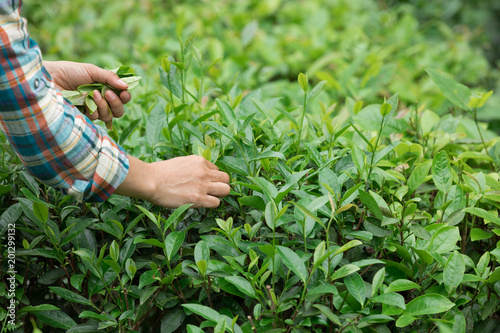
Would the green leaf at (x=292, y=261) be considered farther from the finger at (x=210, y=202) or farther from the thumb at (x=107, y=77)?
the thumb at (x=107, y=77)

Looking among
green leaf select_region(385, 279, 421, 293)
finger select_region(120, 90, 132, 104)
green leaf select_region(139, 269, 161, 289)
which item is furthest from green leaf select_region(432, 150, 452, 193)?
finger select_region(120, 90, 132, 104)

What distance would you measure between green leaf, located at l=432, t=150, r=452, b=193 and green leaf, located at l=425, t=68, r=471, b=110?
65 cm

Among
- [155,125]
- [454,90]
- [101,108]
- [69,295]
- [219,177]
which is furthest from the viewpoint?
[454,90]

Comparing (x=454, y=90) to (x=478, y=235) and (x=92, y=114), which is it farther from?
(x=92, y=114)

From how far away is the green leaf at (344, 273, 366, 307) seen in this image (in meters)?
1.29

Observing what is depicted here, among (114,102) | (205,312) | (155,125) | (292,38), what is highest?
(114,102)

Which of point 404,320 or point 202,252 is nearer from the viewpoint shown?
point 404,320

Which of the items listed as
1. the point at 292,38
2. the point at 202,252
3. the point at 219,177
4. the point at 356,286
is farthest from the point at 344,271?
the point at 292,38

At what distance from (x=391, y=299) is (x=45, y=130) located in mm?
1017

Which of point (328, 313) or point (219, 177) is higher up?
point (219, 177)

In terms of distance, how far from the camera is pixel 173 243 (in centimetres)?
139

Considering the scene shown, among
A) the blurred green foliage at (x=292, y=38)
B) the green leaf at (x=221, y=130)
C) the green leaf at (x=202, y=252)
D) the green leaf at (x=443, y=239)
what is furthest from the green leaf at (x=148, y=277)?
the blurred green foliage at (x=292, y=38)

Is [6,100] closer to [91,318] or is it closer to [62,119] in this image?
[62,119]

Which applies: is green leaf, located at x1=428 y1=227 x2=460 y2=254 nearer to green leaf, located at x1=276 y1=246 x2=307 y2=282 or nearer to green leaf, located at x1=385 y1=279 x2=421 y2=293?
green leaf, located at x1=385 y1=279 x2=421 y2=293
